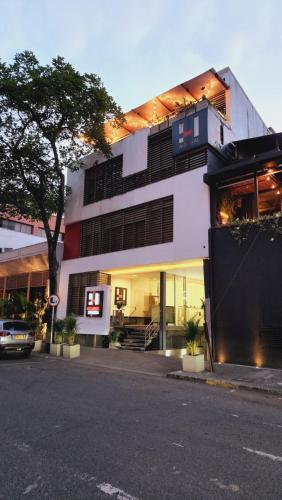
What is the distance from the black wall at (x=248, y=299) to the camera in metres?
12.2

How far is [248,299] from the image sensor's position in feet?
42.3

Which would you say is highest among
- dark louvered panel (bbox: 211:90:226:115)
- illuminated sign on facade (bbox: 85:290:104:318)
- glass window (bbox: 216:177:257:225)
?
dark louvered panel (bbox: 211:90:226:115)

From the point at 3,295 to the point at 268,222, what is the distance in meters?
23.4

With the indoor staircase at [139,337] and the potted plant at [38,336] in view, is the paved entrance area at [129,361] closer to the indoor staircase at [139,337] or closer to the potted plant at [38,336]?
the indoor staircase at [139,337]

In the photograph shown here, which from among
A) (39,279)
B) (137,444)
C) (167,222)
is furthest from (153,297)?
(137,444)

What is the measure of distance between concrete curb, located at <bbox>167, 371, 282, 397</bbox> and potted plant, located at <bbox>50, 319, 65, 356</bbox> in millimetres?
6496

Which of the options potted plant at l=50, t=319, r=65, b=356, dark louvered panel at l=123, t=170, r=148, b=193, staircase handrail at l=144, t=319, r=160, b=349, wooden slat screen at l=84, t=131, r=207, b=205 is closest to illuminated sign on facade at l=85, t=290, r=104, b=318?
staircase handrail at l=144, t=319, r=160, b=349

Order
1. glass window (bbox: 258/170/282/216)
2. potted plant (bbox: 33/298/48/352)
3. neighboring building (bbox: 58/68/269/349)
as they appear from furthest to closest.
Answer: potted plant (bbox: 33/298/48/352)
neighboring building (bbox: 58/68/269/349)
glass window (bbox: 258/170/282/216)

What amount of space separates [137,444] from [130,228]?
1447cm

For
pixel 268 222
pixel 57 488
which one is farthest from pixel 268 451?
pixel 268 222

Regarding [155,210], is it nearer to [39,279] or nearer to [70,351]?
[70,351]

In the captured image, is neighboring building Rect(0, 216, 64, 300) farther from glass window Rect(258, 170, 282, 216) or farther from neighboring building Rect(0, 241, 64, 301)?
glass window Rect(258, 170, 282, 216)

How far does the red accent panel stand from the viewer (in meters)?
21.6

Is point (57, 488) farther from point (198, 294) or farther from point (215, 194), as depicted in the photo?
point (198, 294)
